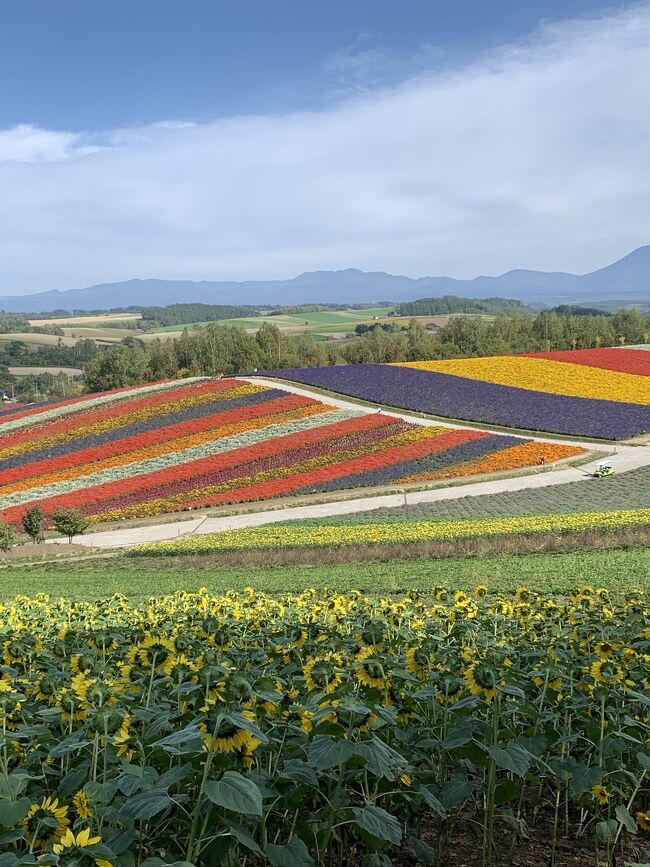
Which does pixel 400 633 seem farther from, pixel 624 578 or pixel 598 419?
pixel 598 419

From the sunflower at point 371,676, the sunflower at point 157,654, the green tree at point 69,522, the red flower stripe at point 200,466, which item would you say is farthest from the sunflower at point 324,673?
the red flower stripe at point 200,466

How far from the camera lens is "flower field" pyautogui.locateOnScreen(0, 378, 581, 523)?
122ft

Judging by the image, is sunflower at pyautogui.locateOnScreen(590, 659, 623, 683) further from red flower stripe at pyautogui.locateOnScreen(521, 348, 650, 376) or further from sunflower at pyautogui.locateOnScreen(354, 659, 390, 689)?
red flower stripe at pyautogui.locateOnScreen(521, 348, 650, 376)

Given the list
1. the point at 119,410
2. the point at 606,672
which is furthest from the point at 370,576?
the point at 119,410

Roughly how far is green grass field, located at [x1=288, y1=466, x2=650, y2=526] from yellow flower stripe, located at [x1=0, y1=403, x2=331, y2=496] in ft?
52.6

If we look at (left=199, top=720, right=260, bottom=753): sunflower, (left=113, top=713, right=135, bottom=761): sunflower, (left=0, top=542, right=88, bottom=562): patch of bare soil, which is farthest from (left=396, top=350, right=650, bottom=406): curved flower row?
(left=199, top=720, right=260, bottom=753): sunflower

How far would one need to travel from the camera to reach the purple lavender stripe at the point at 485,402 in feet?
145

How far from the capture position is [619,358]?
63188 millimetres

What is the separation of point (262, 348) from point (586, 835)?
290ft

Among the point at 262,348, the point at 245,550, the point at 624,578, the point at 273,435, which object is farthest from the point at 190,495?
the point at 262,348

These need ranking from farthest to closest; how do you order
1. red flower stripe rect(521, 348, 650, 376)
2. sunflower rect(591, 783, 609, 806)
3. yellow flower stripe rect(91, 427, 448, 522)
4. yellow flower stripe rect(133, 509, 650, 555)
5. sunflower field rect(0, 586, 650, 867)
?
Answer: red flower stripe rect(521, 348, 650, 376), yellow flower stripe rect(91, 427, 448, 522), yellow flower stripe rect(133, 509, 650, 555), sunflower rect(591, 783, 609, 806), sunflower field rect(0, 586, 650, 867)

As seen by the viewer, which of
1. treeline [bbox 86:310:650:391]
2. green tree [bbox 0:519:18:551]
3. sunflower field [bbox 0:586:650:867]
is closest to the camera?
sunflower field [bbox 0:586:650:867]

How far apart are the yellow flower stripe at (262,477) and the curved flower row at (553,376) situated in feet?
50.6

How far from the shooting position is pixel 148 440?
1779 inches
